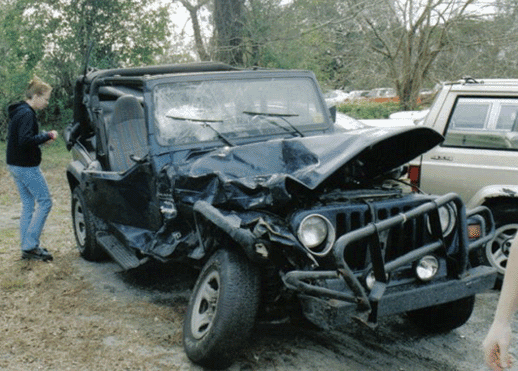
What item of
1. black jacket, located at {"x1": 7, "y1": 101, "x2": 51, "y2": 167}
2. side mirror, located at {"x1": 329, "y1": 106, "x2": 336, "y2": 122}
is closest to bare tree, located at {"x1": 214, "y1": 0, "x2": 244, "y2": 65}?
black jacket, located at {"x1": 7, "y1": 101, "x2": 51, "y2": 167}

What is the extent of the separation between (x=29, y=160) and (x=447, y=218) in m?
4.44

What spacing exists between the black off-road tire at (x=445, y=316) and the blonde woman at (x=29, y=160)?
4.04m

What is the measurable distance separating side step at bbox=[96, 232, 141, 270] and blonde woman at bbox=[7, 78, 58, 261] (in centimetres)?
87

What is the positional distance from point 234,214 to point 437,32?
49.4 feet

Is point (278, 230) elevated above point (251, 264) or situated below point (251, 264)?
above

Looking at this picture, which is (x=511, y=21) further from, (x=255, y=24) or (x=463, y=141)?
(x=463, y=141)

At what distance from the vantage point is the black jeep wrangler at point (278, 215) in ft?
12.3

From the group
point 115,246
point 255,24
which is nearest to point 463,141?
point 115,246

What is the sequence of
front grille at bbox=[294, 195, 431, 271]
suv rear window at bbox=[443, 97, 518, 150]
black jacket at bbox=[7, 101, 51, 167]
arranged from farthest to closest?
1. black jacket at bbox=[7, 101, 51, 167]
2. suv rear window at bbox=[443, 97, 518, 150]
3. front grille at bbox=[294, 195, 431, 271]

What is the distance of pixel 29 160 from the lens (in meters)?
6.65

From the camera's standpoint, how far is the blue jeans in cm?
668

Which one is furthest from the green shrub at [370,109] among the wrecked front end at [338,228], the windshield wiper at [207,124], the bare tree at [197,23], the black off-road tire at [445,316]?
the wrecked front end at [338,228]

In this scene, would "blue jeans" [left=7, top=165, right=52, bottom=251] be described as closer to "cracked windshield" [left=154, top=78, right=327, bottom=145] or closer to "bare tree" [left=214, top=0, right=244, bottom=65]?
"cracked windshield" [left=154, top=78, right=327, bottom=145]

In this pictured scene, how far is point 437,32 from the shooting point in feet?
57.4
